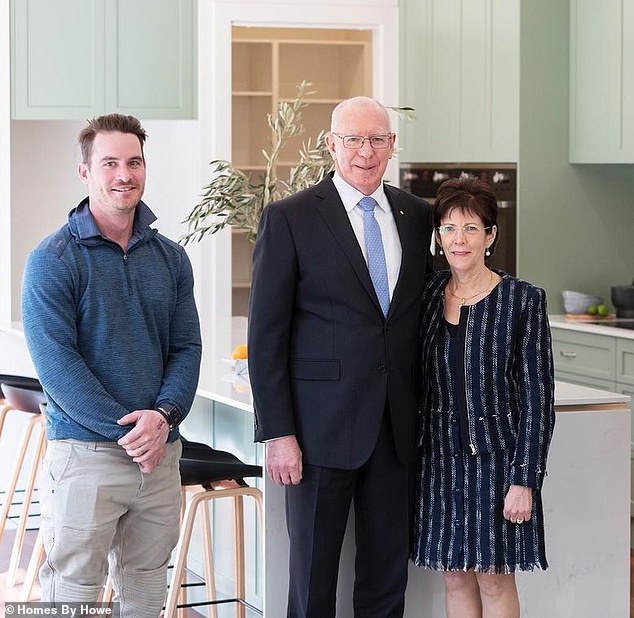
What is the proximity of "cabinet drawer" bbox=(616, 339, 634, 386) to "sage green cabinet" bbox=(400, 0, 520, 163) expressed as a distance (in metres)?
1.15

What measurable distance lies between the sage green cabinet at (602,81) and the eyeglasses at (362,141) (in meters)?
A: 2.85

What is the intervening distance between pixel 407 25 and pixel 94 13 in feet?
5.51

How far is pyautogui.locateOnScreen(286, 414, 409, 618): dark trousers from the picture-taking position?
286 cm

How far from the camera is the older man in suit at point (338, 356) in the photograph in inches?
111

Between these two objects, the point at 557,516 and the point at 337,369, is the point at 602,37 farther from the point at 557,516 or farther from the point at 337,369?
the point at 337,369

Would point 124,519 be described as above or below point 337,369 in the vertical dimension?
below

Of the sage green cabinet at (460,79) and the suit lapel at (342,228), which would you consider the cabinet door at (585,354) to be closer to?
the sage green cabinet at (460,79)

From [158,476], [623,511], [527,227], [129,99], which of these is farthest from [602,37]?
[158,476]

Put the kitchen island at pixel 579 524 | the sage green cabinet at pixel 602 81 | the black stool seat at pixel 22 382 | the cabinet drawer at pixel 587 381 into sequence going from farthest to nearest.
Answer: the sage green cabinet at pixel 602 81, the cabinet drawer at pixel 587 381, the black stool seat at pixel 22 382, the kitchen island at pixel 579 524

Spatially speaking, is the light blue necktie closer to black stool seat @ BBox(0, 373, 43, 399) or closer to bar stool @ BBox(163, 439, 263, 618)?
bar stool @ BBox(163, 439, 263, 618)

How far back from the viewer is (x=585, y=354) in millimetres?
5398

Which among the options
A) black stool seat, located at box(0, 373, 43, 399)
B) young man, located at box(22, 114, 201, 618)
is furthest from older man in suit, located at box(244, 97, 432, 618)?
black stool seat, located at box(0, 373, 43, 399)

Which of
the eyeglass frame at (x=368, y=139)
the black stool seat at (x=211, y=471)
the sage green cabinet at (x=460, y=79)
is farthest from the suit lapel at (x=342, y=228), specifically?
the sage green cabinet at (x=460, y=79)

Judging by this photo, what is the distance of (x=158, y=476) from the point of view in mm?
2703
